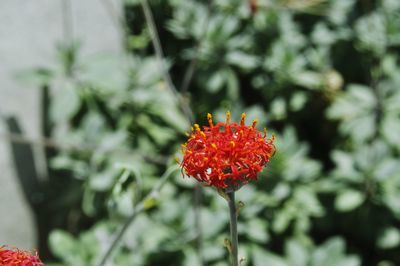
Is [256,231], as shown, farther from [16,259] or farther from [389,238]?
[16,259]

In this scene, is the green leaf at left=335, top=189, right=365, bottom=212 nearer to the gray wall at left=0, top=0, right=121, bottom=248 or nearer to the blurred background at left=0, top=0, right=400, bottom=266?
the blurred background at left=0, top=0, right=400, bottom=266

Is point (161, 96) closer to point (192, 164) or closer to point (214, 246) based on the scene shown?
point (214, 246)

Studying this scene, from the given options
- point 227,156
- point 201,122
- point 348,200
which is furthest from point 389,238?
point 227,156

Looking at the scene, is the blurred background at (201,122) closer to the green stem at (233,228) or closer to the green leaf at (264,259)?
the green leaf at (264,259)

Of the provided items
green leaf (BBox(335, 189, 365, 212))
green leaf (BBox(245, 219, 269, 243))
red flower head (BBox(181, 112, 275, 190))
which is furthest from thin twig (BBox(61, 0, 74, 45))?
red flower head (BBox(181, 112, 275, 190))

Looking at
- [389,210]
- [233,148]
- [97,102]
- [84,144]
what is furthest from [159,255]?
[233,148]

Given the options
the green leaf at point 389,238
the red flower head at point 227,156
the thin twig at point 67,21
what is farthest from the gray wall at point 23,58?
the red flower head at point 227,156

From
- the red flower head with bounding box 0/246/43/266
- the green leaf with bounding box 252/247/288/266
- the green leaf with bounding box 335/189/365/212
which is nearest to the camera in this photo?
the red flower head with bounding box 0/246/43/266

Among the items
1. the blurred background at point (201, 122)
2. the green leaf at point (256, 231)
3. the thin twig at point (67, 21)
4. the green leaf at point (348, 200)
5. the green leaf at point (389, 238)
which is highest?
the thin twig at point (67, 21)
